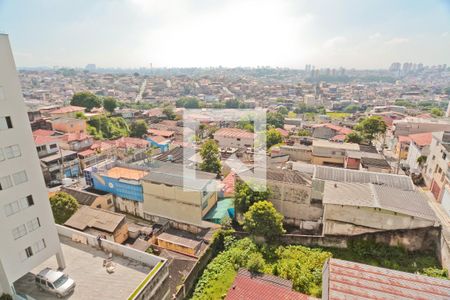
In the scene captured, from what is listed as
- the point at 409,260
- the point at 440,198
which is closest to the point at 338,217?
the point at 409,260

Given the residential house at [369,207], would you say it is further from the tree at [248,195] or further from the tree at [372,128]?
the tree at [372,128]

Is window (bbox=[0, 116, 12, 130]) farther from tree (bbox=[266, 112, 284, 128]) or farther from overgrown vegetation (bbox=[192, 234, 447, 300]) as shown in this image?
tree (bbox=[266, 112, 284, 128])

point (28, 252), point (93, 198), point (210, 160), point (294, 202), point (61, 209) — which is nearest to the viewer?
point (28, 252)

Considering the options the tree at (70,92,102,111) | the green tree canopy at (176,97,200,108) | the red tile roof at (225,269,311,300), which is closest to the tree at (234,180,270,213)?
the red tile roof at (225,269,311,300)

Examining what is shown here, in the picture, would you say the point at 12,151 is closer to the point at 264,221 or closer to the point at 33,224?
the point at 33,224

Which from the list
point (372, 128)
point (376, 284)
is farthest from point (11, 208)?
point (372, 128)

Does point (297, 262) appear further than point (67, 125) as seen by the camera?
No
